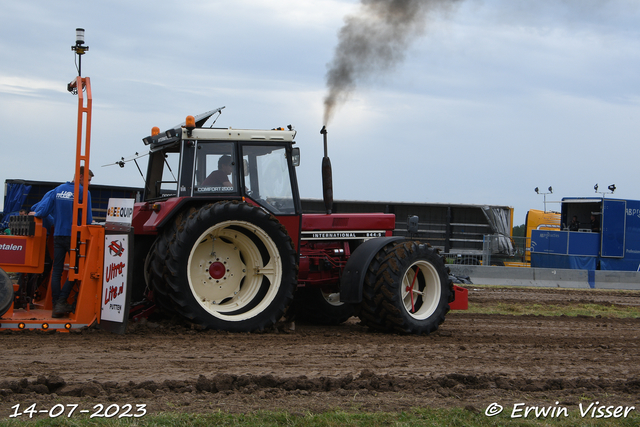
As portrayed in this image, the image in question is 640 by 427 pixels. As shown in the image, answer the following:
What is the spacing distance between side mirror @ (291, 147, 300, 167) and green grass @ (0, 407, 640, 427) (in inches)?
160

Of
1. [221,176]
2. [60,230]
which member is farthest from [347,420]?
[60,230]

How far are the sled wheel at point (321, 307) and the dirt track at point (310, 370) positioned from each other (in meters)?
0.88

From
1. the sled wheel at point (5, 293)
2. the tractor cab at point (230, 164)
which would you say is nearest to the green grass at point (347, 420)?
the sled wheel at point (5, 293)

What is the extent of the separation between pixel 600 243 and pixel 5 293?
1825 cm

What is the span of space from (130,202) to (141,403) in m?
3.03

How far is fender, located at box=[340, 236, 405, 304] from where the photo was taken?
7.36m

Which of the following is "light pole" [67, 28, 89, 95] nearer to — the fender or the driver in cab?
the driver in cab

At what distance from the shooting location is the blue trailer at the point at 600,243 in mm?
20214

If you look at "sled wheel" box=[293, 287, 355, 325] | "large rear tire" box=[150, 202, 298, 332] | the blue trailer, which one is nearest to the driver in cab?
"large rear tire" box=[150, 202, 298, 332]

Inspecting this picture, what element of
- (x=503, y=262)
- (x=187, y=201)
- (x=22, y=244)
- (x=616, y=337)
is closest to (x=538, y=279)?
(x=503, y=262)

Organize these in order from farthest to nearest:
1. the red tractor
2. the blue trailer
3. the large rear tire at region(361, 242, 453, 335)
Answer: the blue trailer → the large rear tire at region(361, 242, 453, 335) → the red tractor

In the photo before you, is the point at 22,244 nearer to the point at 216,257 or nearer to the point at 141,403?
the point at 216,257

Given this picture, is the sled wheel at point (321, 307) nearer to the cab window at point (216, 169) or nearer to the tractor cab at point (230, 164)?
the tractor cab at point (230, 164)

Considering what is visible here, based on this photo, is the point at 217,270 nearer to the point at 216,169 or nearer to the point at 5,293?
the point at 216,169
